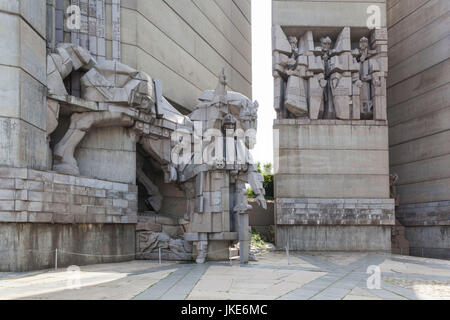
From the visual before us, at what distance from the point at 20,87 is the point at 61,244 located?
420cm

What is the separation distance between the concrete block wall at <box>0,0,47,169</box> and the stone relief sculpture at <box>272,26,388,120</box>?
1268 cm

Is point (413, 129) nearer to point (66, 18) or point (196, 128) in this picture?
point (196, 128)

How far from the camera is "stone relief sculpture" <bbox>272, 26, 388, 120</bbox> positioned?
22.8 m

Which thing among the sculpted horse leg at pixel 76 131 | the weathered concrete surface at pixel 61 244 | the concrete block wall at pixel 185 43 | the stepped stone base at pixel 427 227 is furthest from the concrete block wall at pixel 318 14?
the weathered concrete surface at pixel 61 244

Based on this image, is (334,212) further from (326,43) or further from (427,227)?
(326,43)

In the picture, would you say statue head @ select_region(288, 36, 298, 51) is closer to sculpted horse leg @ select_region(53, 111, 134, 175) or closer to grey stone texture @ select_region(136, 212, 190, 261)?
sculpted horse leg @ select_region(53, 111, 134, 175)

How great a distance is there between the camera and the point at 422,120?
2500cm

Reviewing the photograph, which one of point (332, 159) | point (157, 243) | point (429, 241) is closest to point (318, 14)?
point (332, 159)

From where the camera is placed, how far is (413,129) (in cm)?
2566

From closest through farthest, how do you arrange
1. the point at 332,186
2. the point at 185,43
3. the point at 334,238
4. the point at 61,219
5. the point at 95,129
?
the point at 61,219, the point at 95,129, the point at 185,43, the point at 334,238, the point at 332,186

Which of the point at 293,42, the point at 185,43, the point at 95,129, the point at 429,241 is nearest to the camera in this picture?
the point at 95,129

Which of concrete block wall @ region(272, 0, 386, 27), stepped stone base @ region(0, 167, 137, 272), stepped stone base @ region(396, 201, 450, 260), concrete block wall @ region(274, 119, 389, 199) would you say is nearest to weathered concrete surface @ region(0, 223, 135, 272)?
stepped stone base @ region(0, 167, 137, 272)

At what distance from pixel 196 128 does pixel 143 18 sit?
450 centimetres
